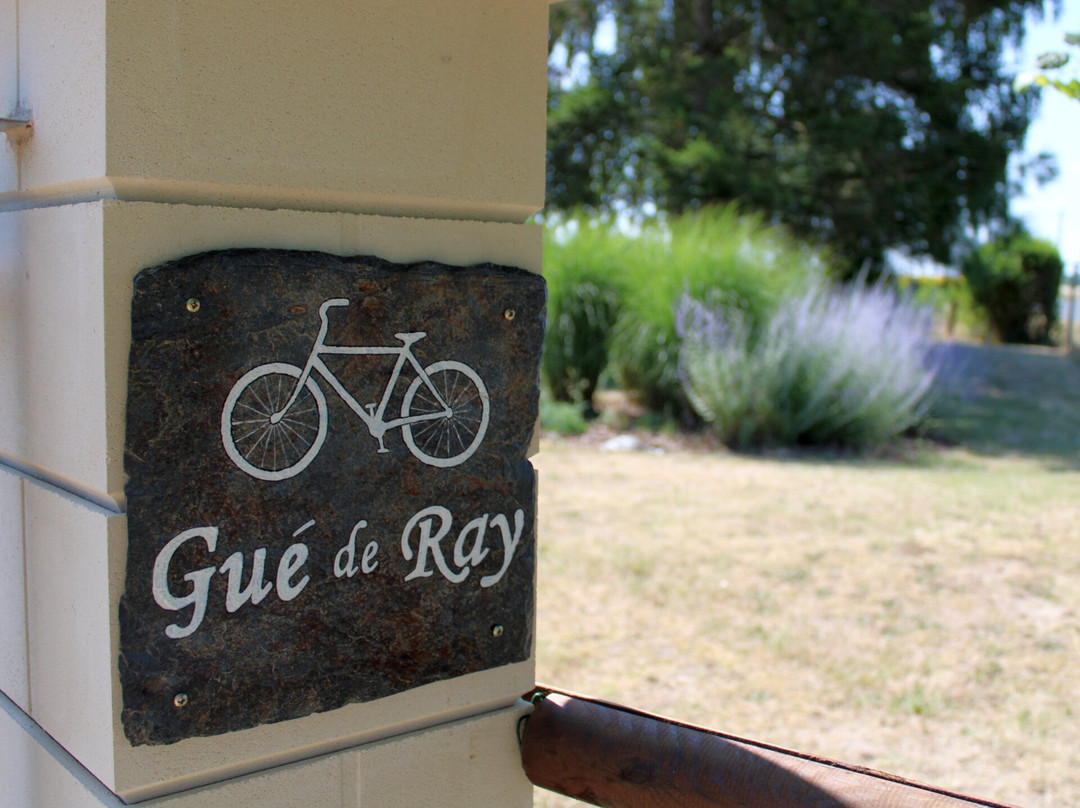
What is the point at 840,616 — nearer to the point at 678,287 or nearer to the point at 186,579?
the point at 186,579

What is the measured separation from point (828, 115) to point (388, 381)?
50.3ft

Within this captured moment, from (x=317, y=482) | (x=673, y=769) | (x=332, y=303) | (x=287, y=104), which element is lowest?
(x=673, y=769)

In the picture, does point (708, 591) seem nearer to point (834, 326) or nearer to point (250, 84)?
point (250, 84)

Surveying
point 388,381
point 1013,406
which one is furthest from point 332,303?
point 1013,406

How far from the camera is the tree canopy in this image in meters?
15.1

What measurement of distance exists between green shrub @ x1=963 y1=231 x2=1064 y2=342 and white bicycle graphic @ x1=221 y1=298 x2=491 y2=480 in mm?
17668

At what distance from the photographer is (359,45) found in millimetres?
1472

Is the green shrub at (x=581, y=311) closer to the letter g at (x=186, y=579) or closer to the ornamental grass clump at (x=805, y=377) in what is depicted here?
the ornamental grass clump at (x=805, y=377)

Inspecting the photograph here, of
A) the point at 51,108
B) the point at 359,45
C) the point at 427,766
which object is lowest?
the point at 427,766

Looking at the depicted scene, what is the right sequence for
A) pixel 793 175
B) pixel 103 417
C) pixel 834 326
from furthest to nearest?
pixel 793 175 < pixel 834 326 < pixel 103 417

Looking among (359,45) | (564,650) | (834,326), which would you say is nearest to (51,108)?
(359,45)

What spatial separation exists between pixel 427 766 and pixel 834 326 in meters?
7.81

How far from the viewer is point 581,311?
10.6m

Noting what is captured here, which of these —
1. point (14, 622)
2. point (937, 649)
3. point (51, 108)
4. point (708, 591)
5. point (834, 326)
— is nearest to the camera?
point (51, 108)
